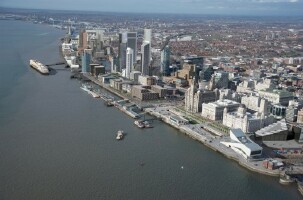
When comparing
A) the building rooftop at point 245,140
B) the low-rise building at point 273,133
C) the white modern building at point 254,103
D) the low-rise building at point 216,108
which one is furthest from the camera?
the white modern building at point 254,103

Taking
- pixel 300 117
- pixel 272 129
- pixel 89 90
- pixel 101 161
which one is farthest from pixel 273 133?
pixel 89 90

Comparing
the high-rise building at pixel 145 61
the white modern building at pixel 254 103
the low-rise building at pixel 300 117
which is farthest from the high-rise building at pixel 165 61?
the low-rise building at pixel 300 117

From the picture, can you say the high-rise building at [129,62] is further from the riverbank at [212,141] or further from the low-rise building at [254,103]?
the low-rise building at [254,103]

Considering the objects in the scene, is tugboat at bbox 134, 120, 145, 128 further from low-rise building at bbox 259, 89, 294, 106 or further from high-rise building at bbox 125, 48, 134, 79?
high-rise building at bbox 125, 48, 134, 79

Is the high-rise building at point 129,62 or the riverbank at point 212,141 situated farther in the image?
the high-rise building at point 129,62

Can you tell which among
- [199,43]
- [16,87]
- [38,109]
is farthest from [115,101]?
[199,43]

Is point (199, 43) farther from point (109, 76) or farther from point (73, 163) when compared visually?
point (73, 163)
